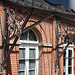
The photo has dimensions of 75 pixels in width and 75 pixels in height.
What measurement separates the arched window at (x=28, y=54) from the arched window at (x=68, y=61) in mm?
1928

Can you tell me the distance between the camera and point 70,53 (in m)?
9.51

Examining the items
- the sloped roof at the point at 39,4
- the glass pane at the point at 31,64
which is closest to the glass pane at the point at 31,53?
the glass pane at the point at 31,64

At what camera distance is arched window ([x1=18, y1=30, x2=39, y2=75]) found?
707 cm

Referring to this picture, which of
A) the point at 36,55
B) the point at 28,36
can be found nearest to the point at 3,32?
the point at 28,36

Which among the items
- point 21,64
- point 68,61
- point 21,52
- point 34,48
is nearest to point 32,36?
point 34,48

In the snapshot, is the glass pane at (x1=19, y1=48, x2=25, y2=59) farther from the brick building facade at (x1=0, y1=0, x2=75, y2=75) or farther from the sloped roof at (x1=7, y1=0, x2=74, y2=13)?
the sloped roof at (x1=7, y1=0, x2=74, y2=13)

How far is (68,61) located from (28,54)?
280 centimetres

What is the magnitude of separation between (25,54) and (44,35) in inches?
43.7

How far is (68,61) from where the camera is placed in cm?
934

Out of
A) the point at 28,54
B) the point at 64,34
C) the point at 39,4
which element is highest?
the point at 39,4

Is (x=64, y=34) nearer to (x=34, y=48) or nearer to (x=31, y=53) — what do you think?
(x=34, y=48)

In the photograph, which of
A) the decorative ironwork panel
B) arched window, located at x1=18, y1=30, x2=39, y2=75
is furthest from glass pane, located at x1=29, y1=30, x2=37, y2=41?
the decorative ironwork panel

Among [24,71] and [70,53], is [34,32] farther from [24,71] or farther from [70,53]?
[70,53]

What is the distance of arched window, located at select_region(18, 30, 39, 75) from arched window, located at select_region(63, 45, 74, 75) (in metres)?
1.93
